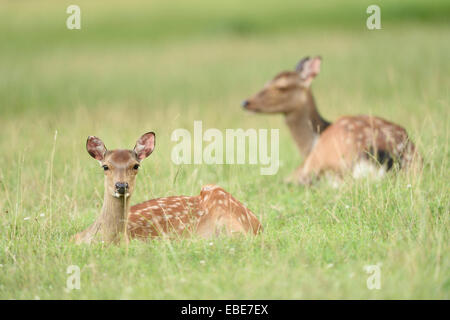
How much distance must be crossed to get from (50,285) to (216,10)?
26.3 m

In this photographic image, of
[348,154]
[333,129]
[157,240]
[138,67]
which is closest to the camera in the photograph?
[157,240]

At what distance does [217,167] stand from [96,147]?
271cm

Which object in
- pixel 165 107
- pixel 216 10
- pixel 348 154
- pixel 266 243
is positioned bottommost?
pixel 266 243

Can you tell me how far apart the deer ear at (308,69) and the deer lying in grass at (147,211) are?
3.59 m

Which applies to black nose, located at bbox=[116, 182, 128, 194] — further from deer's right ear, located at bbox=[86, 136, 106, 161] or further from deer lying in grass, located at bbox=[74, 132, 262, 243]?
deer's right ear, located at bbox=[86, 136, 106, 161]

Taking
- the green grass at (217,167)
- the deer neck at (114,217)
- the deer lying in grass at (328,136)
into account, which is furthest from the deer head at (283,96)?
the deer neck at (114,217)

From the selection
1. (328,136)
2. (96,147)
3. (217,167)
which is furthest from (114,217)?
(328,136)

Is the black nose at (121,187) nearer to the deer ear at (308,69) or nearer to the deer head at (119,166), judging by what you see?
the deer head at (119,166)

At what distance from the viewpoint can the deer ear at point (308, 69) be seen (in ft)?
30.5

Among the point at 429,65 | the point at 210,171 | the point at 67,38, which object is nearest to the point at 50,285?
the point at 210,171

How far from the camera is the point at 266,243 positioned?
17.3ft

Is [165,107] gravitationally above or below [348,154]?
above

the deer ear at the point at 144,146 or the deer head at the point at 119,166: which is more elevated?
the deer ear at the point at 144,146
